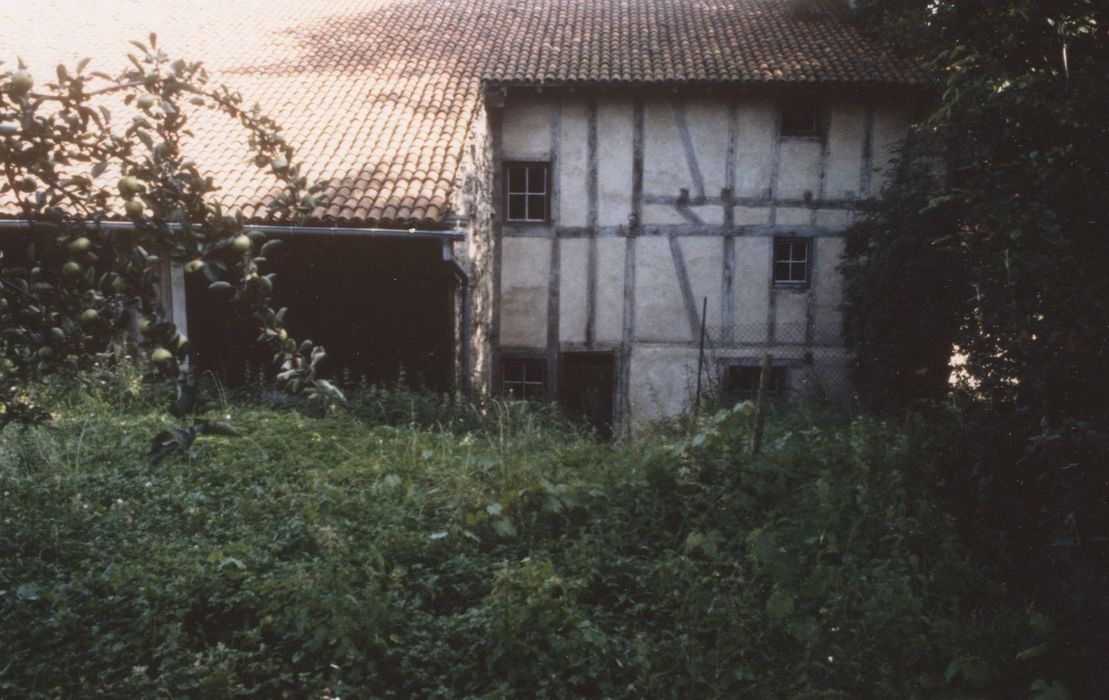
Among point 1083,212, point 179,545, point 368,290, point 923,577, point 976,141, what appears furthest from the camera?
point 368,290

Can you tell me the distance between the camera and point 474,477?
632cm

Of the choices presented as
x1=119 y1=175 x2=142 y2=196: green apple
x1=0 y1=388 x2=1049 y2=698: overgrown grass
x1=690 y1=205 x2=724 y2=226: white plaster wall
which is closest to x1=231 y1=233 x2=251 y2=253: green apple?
x1=119 y1=175 x2=142 y2=196: green apple

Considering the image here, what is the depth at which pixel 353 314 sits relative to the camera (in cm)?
1058

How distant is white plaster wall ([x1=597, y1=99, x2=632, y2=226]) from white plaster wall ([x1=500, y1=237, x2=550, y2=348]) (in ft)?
3.92

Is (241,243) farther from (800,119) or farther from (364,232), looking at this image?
(800,119)

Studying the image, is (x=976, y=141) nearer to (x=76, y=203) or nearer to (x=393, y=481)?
(x=393, y=481)

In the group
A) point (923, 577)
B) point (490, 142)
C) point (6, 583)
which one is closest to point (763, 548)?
point (923, 577)

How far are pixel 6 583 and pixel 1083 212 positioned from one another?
6550mm

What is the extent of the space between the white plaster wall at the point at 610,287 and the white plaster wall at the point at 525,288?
0.88 meters

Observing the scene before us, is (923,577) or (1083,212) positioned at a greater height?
(1083,212)

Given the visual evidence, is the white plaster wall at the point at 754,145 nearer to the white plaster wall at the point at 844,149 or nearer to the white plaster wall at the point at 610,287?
the white plaster wall at the point at 844,149

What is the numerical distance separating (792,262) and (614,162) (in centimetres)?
337

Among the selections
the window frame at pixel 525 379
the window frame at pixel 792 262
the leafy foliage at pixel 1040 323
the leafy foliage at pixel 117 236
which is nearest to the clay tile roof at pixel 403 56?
the window frame at pixel 792 262

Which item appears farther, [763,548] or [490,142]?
[490,142]
